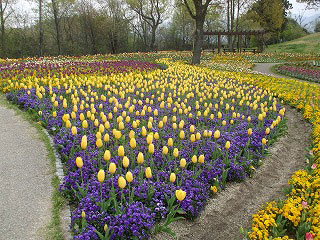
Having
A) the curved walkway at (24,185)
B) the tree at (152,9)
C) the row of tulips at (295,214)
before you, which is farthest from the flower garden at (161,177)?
the tree at (152,9)

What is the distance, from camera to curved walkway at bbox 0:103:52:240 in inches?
154

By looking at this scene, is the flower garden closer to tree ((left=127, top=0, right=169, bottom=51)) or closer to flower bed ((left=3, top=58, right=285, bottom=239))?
flower bed ((left=3, top=58, right=285, bottom=239))

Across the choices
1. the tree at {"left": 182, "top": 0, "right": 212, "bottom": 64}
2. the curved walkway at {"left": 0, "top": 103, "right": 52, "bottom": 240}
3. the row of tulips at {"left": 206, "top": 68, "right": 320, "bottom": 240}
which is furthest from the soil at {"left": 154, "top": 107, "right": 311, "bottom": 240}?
the tree at {"left": 182, "top": 0, "right": 212, "bottom": 64}

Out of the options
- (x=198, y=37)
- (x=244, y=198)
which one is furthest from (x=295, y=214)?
(x=198, y=37)

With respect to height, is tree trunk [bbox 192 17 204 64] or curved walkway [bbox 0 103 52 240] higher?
tree trunk [bbox 192 17 204 64]

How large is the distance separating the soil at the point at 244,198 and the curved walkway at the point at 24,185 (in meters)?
1.70

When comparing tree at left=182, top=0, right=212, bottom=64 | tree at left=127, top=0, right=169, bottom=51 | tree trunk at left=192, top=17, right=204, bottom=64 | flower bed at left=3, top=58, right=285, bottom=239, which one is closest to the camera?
flower bed at left=3, top=58, right=285, bottom=239

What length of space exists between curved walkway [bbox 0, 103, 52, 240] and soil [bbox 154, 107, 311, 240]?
5.58 ft

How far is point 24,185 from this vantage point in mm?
4902

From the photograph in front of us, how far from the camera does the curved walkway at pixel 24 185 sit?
3.91 meters

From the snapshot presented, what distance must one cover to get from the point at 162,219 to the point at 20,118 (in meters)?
5.96

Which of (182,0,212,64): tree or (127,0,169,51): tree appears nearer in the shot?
(182,0,212,64): tree

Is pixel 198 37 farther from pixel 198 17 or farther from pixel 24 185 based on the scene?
pixel 24 185

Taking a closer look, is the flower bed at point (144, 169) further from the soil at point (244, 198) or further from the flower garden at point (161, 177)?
the soil at point (244, 198)
